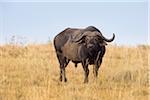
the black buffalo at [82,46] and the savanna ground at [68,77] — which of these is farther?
the black buffalo at [82,46]

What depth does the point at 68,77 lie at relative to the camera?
1391cm

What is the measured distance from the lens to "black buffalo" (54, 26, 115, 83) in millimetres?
12523

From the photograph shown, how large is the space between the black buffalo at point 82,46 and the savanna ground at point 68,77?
0.45m

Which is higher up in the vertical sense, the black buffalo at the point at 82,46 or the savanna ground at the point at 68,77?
the black buffalo at the point at 82,46

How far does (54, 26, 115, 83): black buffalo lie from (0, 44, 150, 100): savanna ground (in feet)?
1.48

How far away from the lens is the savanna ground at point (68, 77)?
9914 mm

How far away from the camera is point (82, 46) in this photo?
42.5 feet

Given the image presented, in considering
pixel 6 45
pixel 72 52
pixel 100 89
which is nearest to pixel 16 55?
pixel 6 45

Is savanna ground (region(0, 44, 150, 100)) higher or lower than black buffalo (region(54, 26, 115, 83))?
lower

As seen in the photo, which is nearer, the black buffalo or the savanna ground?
the savanna ground

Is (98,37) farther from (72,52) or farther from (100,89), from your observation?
(100,89)

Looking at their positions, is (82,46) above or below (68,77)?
above

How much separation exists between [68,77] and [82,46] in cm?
137

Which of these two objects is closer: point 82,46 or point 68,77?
point 82,46
